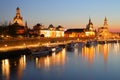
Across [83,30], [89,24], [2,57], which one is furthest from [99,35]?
[2,57]

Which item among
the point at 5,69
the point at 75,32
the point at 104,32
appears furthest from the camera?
the point at 104,32

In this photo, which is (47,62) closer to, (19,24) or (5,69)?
(5,69)

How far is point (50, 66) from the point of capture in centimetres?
2753

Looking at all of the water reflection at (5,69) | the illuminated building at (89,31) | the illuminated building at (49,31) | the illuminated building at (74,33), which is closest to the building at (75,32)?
the illuminated building at (74,33)

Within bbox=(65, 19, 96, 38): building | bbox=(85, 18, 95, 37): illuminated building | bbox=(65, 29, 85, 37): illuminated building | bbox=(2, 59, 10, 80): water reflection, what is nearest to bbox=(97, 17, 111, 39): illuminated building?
bbox=(85, 18, 95, 37): illuminated building

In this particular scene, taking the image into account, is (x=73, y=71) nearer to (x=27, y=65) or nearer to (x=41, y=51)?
(x=27, y=65)

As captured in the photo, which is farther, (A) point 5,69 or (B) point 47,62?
(B) point 47,62

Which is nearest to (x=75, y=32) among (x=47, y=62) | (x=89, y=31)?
(x=89, y=31)

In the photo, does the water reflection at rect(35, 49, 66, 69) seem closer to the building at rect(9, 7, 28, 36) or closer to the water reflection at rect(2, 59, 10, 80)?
the water reflection at rect(2, 59, 10, 80)

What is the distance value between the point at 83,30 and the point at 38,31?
28009 millimetres

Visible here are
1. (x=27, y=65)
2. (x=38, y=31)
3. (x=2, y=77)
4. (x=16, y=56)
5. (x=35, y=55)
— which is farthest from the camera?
(x=38, y=31)

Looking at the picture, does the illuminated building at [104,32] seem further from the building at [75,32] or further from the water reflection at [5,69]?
the water reflection at [5,69]

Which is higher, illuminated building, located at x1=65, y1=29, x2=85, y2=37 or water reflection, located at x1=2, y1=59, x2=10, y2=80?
illuminated building, located at x1=65, y1=29, x2=85, y2=37

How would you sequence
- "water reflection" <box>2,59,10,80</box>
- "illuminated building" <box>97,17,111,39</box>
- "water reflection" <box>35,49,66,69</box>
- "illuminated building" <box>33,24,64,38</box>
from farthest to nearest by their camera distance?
1. "illuminated building" <box>97,17,111,39</box>
2. "illuminated building" <box>33,24,64,38</box>
3. "water reflection" <box>35,49,66,69</box>
4. "water reflection" <box>2,59,10,80</box>
